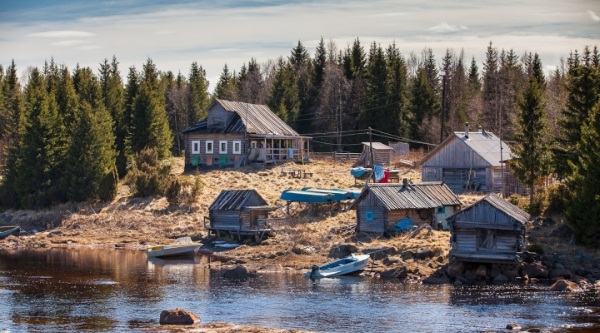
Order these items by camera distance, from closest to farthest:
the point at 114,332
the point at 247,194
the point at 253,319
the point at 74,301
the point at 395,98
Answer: the point at 114,332, the point at 253,319, the point at 74,301, the point at 247,194, the point at 395,98

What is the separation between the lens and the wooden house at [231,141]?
87.4 metres

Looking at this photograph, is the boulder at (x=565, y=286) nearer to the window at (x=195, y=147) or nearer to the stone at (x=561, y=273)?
the stone at (x=561, y=273)

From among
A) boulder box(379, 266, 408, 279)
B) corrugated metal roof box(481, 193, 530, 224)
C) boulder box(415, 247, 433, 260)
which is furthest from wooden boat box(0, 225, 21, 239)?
corrugated metal roof box(481, 193, 530, 224)

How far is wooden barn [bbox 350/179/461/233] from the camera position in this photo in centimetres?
5744

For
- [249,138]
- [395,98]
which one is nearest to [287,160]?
[249,138]

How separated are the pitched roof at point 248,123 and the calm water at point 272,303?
35137mm

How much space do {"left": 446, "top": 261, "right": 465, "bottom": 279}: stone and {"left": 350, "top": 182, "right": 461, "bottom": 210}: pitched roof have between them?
8.75 m

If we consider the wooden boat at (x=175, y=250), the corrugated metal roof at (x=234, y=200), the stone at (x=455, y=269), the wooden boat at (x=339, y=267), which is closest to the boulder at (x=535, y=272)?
the stone at (x=455, y=269)

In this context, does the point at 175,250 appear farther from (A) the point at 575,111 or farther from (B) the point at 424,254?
(A) the point at 575,111

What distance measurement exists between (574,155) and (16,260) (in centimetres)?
3850

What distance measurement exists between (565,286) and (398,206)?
14.8m

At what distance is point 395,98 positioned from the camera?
10119 centimetres

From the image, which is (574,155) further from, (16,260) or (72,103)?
(72,103)

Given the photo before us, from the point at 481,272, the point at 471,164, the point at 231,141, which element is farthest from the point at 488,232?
the point at 231,141
